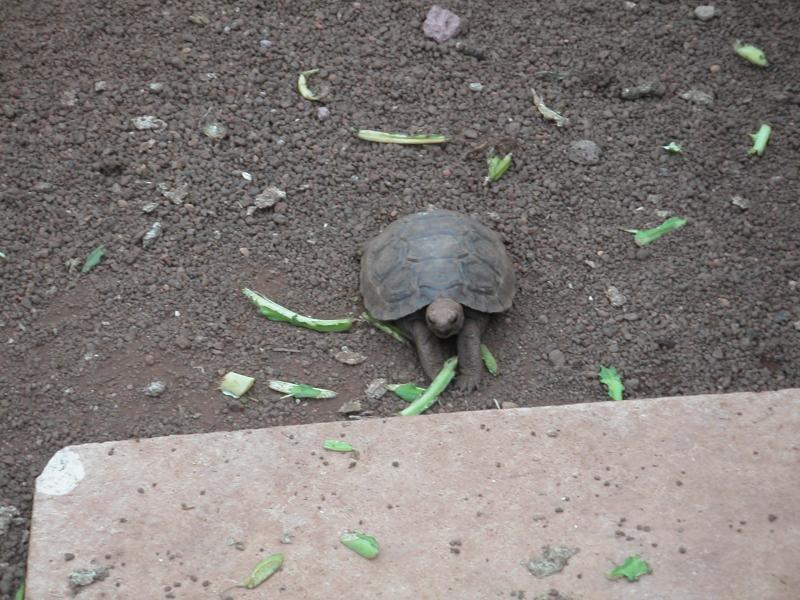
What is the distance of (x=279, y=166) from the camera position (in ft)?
15.8

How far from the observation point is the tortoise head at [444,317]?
4039 millimetres

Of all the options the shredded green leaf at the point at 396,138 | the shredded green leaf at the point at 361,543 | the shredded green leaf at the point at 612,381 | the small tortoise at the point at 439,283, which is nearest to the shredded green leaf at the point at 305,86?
the shredded green leaf at the point at 396,138

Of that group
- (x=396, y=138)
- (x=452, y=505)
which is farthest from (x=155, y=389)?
(x=396, y=138)

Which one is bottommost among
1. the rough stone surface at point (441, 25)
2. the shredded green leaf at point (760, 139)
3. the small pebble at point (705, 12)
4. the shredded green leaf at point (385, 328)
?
the shredded green leaf at point (385, 328)

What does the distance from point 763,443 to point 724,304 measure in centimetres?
110

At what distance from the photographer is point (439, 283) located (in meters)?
4.23

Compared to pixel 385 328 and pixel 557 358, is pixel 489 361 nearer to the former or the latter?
pixel 557 358

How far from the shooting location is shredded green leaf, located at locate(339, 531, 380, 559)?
3.01 metres

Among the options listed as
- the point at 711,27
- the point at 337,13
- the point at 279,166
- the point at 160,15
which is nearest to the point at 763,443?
the point at 279,166

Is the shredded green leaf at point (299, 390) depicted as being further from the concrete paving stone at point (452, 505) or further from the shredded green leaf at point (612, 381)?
the shredded green leaf at point (612, 381)

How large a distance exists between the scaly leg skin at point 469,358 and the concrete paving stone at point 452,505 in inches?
25.7

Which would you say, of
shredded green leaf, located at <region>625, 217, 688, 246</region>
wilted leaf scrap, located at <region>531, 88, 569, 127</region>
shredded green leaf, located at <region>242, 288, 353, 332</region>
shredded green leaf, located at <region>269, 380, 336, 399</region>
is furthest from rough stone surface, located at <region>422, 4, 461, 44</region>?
shredded green leaf, located at <region>269, 380, 336, 399</region>

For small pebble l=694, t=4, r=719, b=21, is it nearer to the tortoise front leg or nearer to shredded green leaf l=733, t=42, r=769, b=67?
shredded green leaf l=733, t=42, r=769, b=67

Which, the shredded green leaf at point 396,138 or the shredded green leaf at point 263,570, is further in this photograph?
the shredded green leaf at point 396,138
